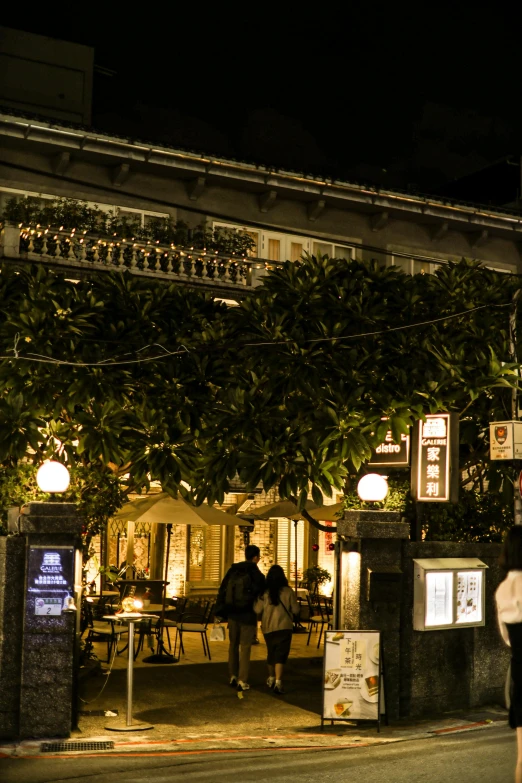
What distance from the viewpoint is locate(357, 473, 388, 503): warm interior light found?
12711 mm

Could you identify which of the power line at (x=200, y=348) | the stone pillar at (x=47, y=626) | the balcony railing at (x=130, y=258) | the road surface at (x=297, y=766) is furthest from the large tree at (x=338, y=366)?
the balcony railing at (x=130, y=258)

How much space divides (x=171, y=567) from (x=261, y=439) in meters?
11.7

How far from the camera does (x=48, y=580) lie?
10.9m

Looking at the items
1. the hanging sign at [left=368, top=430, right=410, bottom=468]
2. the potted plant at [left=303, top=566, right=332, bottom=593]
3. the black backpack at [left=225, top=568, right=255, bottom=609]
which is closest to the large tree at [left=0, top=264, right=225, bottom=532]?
the black backpack at [left=225, top=568, right=255, bottom=609]

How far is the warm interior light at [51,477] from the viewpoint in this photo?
11376mm

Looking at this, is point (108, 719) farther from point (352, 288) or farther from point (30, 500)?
point (352, 288)

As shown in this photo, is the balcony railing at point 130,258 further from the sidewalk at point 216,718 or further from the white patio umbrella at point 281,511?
the sidewalk at point 216,718

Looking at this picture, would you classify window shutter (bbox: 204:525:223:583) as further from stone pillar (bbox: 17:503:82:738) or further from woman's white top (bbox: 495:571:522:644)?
woman's white top (bbox: 495:571:522:644)

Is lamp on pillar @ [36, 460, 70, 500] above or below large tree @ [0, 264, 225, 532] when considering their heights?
below

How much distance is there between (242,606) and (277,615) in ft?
1.74

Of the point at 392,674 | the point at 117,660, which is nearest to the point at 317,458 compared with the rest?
the point at 392,674

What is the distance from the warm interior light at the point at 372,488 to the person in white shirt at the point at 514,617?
501cm

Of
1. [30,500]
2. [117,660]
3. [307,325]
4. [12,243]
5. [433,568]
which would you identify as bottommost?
[117,660]

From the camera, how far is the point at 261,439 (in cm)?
1280
